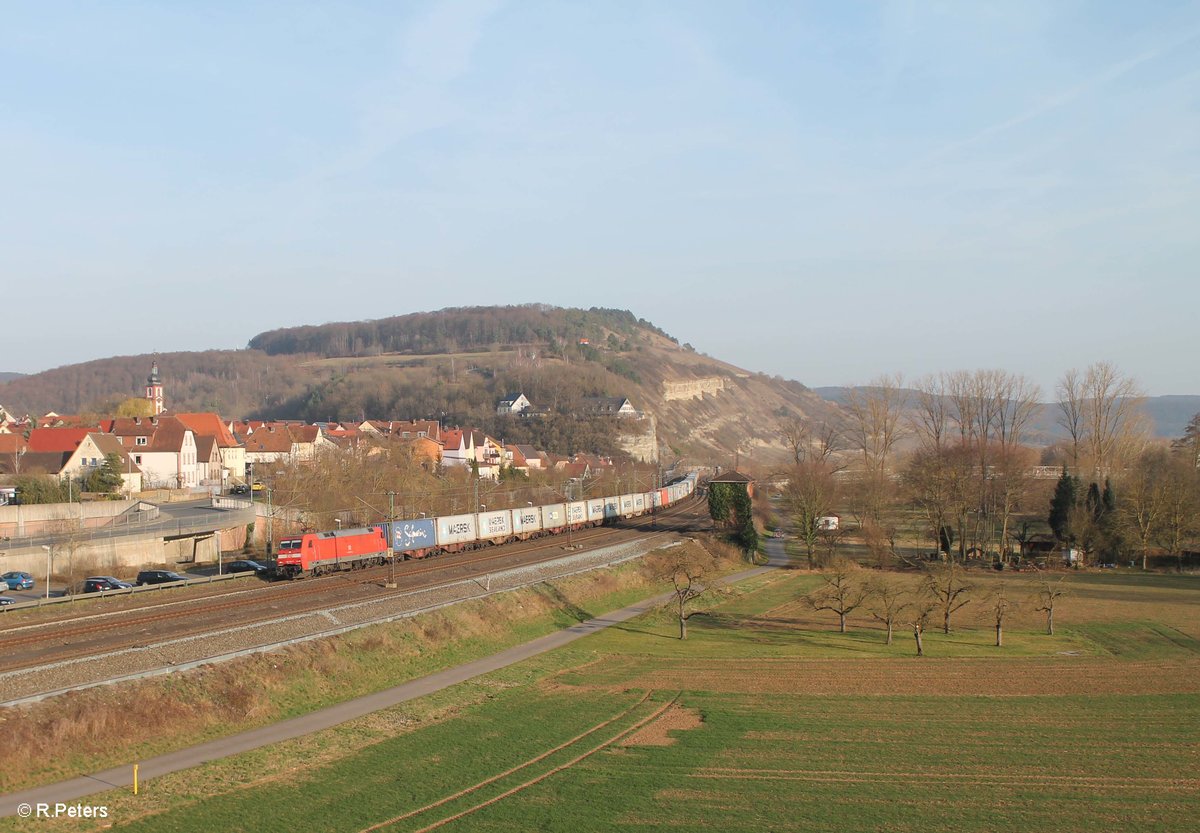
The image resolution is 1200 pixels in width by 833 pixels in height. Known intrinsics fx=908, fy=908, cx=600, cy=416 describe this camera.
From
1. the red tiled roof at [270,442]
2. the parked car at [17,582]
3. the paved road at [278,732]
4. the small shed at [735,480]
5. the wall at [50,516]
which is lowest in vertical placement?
the paved road at [278,732]

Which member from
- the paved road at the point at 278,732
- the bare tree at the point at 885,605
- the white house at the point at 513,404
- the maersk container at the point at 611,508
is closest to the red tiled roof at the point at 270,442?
the maersk container at the point at 611,508

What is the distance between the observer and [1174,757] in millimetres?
22828

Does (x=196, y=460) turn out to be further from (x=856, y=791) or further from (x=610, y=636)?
(x=856, y=791)

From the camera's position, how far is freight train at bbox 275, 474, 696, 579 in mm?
46562

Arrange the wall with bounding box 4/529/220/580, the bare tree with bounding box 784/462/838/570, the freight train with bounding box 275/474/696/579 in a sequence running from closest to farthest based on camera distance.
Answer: the wall with bounding box 4/529/220/580, the freight train with bounding box 275/474/696/579, the bare tree with bounding box 784/462/838/570

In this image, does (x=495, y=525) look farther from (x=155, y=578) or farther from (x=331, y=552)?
(x=155, y=578)

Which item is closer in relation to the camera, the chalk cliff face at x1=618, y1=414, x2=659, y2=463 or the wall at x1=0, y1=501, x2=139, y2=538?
the wall at x1=0, y1=501, x2=139, y2=538

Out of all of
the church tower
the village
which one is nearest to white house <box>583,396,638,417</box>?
the village

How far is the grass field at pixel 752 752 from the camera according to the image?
1909 centimetres

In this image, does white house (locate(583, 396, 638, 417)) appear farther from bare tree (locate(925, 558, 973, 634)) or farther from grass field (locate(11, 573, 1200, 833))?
grass field (locate(11, 573, 1200, 833))

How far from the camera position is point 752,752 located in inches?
923

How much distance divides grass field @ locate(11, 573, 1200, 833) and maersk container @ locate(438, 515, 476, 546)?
2296cm

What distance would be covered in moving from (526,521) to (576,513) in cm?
861

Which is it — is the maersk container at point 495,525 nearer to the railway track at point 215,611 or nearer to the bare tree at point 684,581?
the railway track at point 215,611
